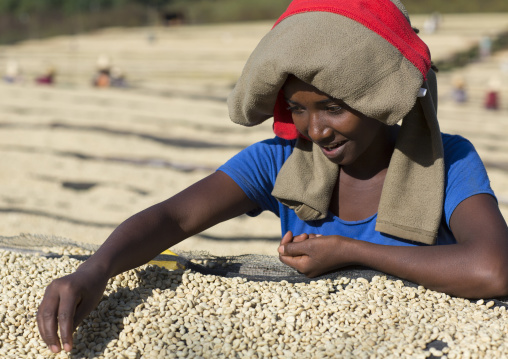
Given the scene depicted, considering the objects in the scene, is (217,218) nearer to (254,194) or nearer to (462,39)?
(254,194)

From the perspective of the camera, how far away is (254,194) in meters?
1.92

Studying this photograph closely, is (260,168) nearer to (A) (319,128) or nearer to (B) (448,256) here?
(A) (319,128)

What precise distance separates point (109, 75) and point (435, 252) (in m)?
9.31

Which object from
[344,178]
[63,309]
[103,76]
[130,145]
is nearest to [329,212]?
[344,178]

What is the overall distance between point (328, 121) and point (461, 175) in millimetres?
424

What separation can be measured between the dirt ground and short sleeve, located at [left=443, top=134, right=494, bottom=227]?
1.82 metres

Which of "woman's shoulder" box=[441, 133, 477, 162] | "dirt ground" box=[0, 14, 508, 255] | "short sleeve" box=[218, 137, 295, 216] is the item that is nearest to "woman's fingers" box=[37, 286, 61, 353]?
"short sleeve" box=[218, 137, 295, 216]

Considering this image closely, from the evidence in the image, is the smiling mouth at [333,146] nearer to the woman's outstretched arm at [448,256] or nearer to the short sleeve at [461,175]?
the woman's outstretched arm at [448,256]

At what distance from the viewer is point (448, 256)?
1583 millimetres

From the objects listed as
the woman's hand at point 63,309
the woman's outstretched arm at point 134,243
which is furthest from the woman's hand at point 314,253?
the woman's hand at point 63,309

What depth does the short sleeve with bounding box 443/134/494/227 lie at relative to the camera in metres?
1.70

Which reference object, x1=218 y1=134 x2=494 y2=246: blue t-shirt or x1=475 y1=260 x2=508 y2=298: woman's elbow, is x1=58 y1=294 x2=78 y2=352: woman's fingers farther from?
x1=475 y1=260 x2=508 y2=298: woman's elbow

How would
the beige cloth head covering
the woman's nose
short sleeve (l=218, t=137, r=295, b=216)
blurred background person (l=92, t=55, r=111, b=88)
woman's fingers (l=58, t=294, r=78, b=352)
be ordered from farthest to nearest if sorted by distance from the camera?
blurred background person (l=92, t=55, r=111, b=88), short sleeve (l=218, t=137, r=295, b=216), the woman's nose, the beige cloth head covering, woman's fingers (l=58, t=294, r=78, b=352)

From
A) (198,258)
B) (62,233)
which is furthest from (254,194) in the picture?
(62,233)
